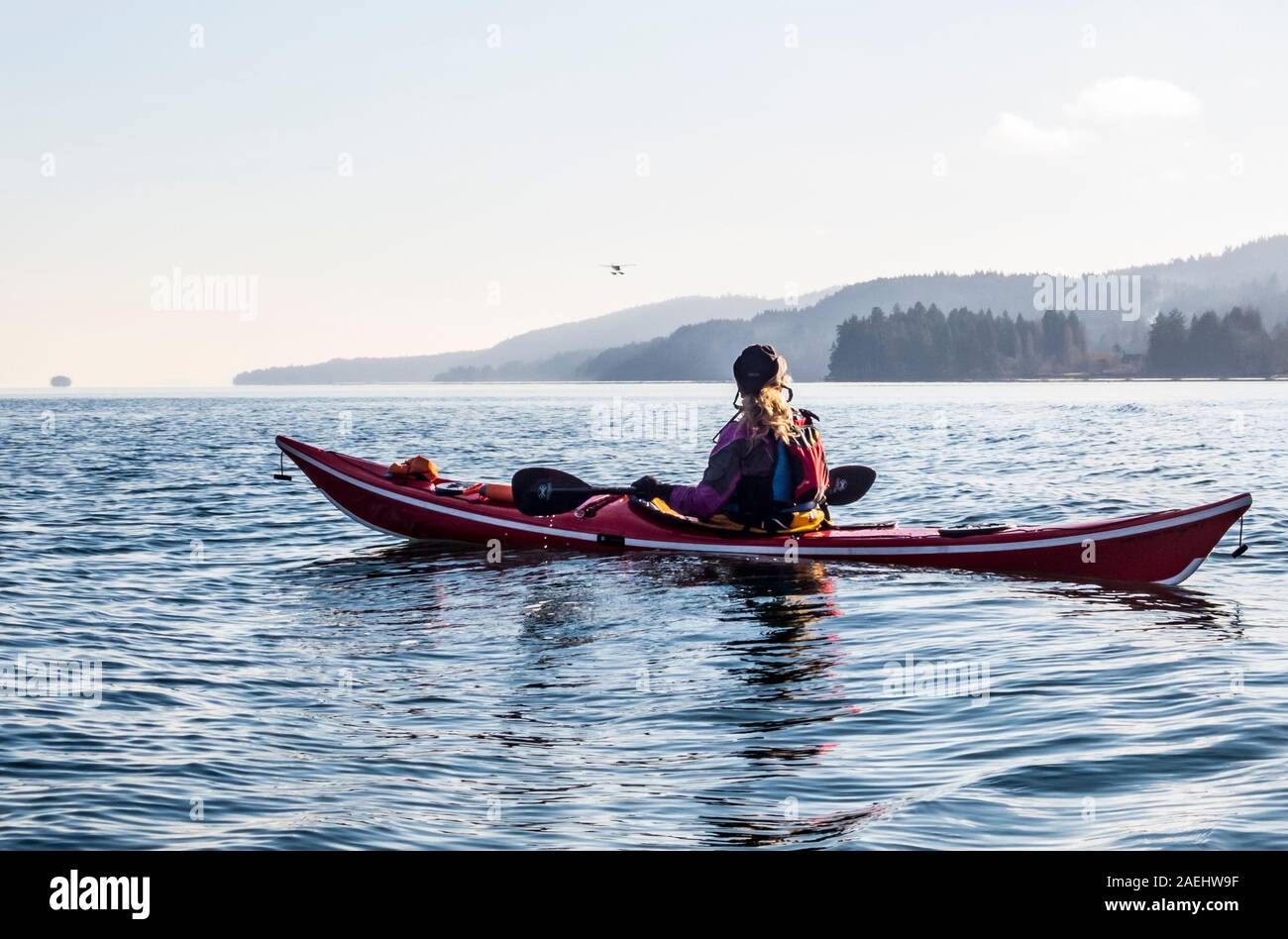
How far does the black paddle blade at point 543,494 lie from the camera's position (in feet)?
46.8

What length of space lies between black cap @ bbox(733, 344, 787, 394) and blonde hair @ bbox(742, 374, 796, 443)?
0.07 metres

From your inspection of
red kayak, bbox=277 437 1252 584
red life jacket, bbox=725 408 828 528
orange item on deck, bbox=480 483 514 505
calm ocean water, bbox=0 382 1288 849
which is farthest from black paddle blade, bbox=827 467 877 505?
orange item on deck, bbox=480 483 514 505

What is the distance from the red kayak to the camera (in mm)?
11742

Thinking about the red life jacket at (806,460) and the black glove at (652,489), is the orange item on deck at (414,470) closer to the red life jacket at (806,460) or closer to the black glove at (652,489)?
the black glove at (652,489)

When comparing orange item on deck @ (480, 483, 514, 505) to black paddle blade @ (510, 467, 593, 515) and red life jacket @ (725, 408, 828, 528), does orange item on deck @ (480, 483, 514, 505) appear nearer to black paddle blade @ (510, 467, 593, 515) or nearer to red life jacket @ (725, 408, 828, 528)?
black paddle blade @ (510, 467, 593, 515)

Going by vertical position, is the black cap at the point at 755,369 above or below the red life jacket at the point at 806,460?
above

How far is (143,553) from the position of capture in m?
15.2

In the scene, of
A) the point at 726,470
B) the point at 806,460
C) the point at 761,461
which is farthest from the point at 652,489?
the point at 806,460

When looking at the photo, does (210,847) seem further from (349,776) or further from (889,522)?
(889,522)

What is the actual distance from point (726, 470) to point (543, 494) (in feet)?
8.01

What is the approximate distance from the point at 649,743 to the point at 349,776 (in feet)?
5.21

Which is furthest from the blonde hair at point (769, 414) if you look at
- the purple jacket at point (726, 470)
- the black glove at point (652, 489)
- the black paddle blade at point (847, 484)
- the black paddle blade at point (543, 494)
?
the black paddle blade at point (847, 484)
